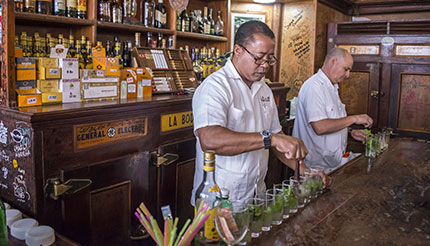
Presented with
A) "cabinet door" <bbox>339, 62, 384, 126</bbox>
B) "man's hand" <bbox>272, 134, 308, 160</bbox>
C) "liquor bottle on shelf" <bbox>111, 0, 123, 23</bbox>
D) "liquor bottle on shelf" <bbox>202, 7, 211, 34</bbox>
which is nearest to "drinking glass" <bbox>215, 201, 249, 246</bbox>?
"man's hand" <bbox>272, 134, 308, 160</bbox>

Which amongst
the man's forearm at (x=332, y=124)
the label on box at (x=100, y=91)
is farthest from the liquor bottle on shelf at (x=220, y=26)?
the label on box at (x=100, y=91)

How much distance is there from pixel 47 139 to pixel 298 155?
45.9 inches

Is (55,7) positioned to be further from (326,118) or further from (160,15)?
(326,118)

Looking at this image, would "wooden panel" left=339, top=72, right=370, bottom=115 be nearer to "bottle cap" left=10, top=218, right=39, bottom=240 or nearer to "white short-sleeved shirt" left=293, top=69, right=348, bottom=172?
"white short-sleeved shirt" left=293, top=69, right=348, bottom=172

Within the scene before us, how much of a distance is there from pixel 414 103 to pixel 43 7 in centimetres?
422

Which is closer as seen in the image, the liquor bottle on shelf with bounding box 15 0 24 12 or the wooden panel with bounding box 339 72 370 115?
the liquor bottle on shelf with bounding box 15 0 24 12

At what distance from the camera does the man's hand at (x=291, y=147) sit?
1.65 meters

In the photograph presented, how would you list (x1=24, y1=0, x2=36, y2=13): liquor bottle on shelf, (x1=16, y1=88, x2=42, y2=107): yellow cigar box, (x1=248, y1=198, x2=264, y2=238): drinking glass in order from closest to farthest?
(x1=248, y1=198, x2=264, y2=238): drinking glass
(x1=16, y1=88, x2=42, y2=107): yellow cigar box
(x1=24, y1=0, x2=36, y2=13): liquor bottle on shelf

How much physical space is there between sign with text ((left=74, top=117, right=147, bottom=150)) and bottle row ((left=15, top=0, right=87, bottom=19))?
828mm

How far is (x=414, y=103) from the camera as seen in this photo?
4.70 metres

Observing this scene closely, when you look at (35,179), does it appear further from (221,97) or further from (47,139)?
(221,97)

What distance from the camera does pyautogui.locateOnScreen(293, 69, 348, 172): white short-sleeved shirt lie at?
9.63ft

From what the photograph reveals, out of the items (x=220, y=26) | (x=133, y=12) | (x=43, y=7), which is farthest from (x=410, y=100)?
(x=43, y=7)

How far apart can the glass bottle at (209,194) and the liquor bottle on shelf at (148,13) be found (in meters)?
2.05
